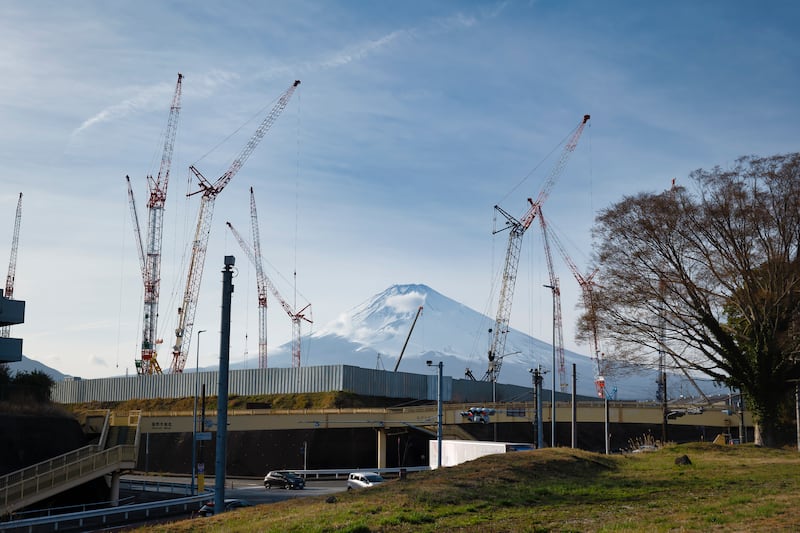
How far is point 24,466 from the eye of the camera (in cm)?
5284

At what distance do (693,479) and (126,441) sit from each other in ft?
149

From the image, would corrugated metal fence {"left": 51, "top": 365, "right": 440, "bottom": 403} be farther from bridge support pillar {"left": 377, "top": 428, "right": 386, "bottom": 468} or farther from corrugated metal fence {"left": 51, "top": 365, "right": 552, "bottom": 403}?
bridge support pillar {"left": 377, "top": 428, "right": 386, "bottom": 468}

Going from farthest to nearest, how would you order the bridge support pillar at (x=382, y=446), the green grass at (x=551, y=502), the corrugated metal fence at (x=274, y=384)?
the corrugated metal fence at (x=274, y=384) → the bridge support pillar at (x=382, y=446) → the green grass at (x=551, y=502)

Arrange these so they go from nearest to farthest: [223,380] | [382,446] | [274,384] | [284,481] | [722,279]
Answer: [223,380], [722,279], [284,481], [382,446], [274,384]

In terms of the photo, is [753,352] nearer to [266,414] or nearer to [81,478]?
[81,478]

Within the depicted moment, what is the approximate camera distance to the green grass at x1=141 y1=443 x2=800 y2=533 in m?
19.6

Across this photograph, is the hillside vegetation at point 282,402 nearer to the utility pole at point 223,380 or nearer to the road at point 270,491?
the road at point 270,491

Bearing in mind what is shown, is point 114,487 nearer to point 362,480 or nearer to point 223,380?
point 362,480

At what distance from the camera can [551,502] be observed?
23.7 metres

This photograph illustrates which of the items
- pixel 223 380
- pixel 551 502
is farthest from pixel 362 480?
pixel 223 380

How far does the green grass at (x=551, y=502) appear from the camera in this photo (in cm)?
1956

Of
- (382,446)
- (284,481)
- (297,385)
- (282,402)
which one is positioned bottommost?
(284,481)

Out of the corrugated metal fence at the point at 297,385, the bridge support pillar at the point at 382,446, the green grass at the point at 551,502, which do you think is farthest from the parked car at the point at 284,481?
the corrugated metal fence at the point at 297,385

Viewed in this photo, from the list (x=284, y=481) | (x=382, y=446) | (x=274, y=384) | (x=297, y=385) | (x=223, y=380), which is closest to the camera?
(x=223, y=380)
